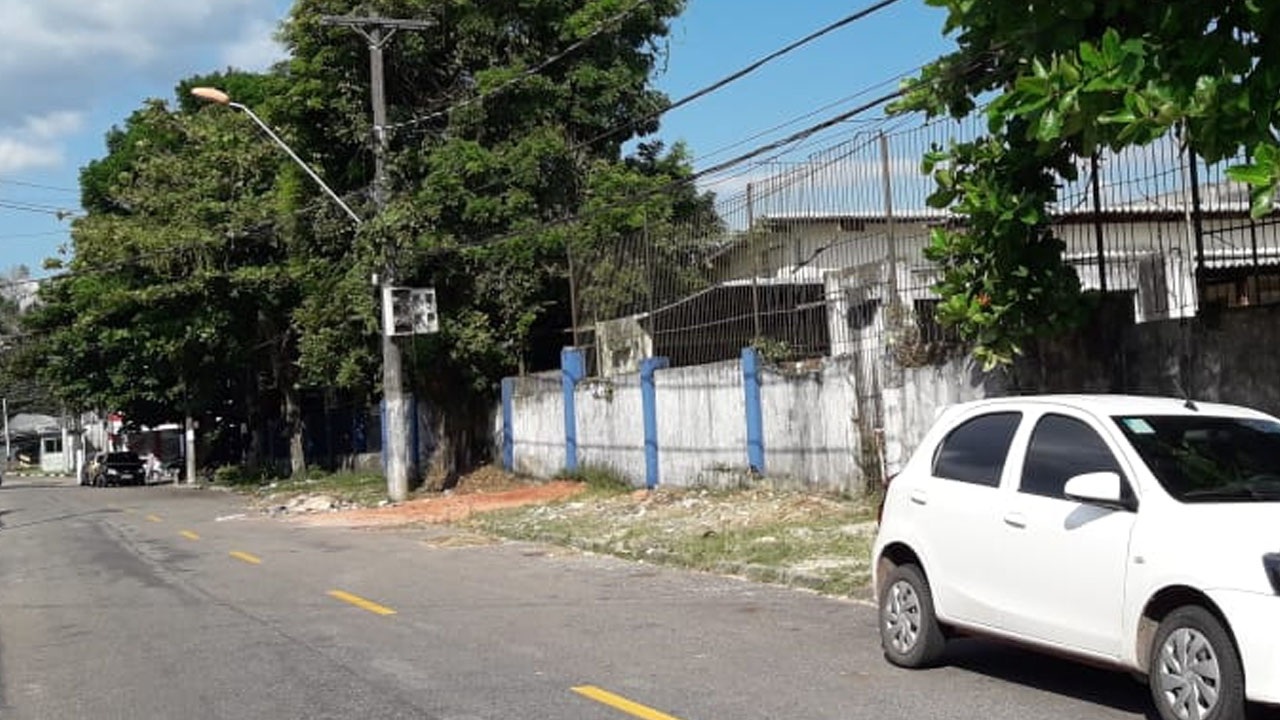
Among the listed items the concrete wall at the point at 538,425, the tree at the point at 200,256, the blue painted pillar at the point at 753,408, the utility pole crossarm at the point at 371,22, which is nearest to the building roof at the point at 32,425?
the tree at the point at 200,256

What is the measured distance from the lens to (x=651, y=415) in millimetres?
23016

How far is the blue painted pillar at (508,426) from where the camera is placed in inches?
1145

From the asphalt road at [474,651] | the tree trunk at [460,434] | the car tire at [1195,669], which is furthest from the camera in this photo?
the tree trunk at [460,434]

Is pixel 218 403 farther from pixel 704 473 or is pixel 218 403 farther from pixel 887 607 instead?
pixel 887 607

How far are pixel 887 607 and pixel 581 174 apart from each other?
22.6 metres

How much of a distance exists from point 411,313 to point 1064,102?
2003cm

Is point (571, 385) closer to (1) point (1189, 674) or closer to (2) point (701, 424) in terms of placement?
(2) point (701, 424)

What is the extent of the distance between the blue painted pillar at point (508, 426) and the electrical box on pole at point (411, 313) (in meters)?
3.12

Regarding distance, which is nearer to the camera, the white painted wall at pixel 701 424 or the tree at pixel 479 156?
the white painted wall at pixel 701 424

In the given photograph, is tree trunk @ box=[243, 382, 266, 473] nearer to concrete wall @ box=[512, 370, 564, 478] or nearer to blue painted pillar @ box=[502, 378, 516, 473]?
blue painted pillar @ box=[502, 378, 516, 473]

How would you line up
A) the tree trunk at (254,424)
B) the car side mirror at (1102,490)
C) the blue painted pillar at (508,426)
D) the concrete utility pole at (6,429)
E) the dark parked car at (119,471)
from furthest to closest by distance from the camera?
the concrete utility pole at (6,429) < the dark parked car at (119,471) < the tree trunk at (254,424) < the blue painted pillar at (508,426) < the car side mirror at (1102,490)

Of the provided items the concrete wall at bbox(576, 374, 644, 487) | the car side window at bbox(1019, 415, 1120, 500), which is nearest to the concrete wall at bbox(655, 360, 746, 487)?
the concrete wall at bbox(576, 374, 644, 487)

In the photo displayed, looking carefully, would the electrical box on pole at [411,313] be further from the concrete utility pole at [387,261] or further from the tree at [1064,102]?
the tree at [1064,102]

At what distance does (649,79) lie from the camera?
31562 mm
